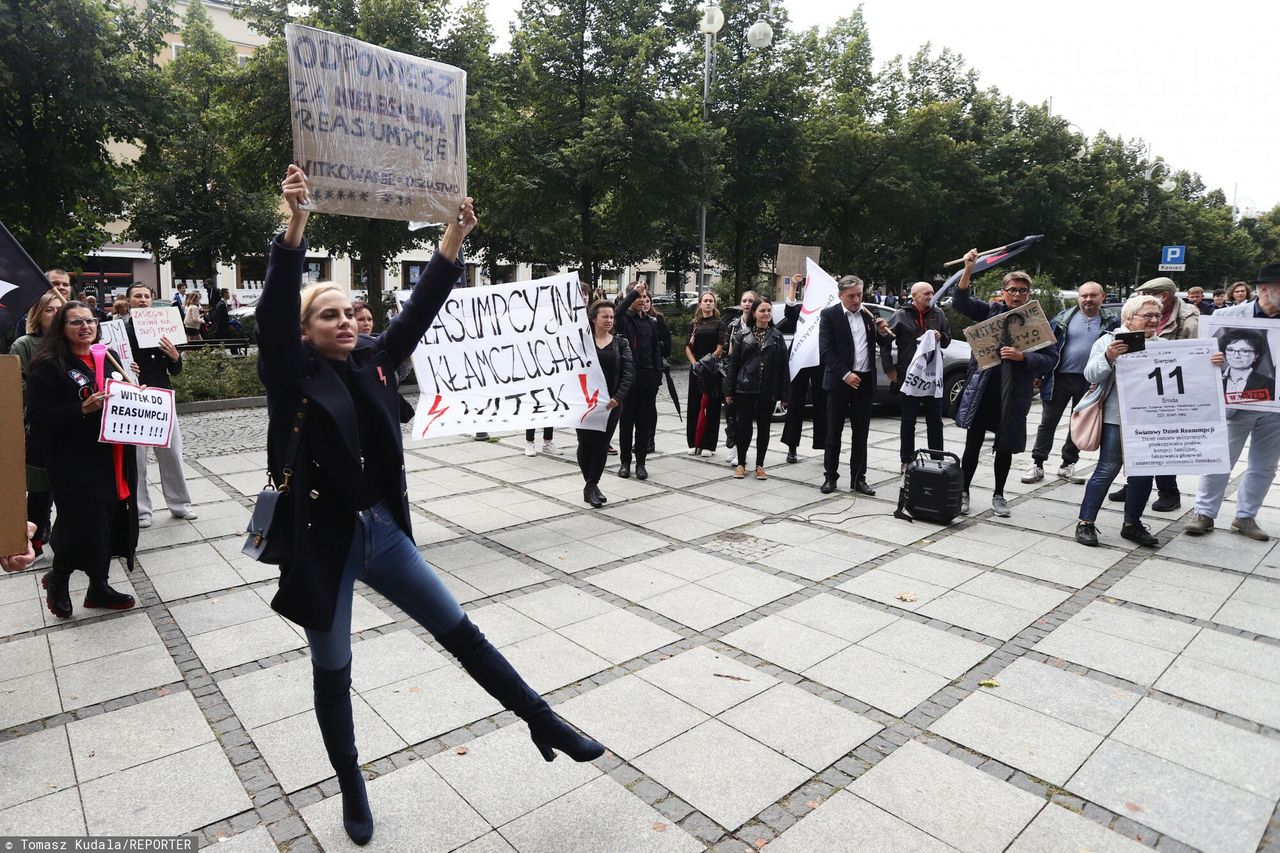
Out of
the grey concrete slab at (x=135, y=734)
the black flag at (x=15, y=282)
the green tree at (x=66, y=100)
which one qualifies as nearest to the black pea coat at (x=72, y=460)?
the grey concrete slab at (x=135, y=734)

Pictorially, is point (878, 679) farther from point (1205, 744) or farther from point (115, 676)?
point (115, 676)

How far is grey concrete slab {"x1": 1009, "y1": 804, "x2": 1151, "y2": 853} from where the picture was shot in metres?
2.79

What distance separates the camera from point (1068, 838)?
285 cm

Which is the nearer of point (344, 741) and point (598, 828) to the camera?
point (344, 741)

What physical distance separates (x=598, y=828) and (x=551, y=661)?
1.40 meters

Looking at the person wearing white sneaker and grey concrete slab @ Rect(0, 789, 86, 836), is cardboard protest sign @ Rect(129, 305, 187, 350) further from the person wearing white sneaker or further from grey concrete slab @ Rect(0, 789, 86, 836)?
the person wearing white sneaker

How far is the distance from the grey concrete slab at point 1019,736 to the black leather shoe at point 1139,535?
3.36 metres

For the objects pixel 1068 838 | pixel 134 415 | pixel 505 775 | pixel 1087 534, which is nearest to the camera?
pixel 1068 838

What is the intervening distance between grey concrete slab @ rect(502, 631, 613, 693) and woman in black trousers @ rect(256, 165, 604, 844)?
101 cm

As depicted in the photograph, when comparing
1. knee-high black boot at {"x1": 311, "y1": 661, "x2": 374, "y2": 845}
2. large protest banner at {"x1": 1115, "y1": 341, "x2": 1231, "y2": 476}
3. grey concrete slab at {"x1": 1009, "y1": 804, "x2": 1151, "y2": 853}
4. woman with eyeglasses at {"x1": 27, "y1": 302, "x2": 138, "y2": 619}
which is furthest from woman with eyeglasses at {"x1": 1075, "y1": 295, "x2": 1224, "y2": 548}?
woman with eyeglasses at {"x1": 27, "y1": 302, "x2": 138, "y2": 619}

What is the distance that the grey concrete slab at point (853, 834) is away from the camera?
9.18ft

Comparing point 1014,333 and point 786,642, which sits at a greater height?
point 1014,333

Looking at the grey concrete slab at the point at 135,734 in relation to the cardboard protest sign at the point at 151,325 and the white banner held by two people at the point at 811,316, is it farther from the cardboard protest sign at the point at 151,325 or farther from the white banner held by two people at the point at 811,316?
the white banner held by two people at the point at 811,316

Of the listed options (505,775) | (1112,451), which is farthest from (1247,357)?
(505,775)
